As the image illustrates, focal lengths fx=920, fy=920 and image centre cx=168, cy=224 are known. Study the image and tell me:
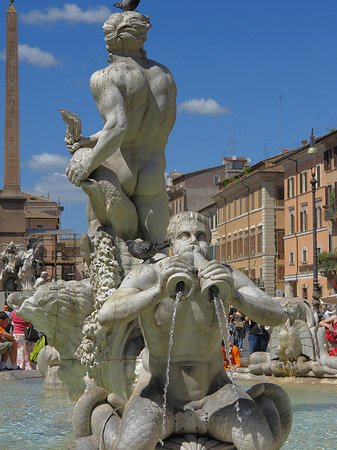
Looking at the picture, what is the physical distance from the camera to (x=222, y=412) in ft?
13.9

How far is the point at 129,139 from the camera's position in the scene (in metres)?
7.22

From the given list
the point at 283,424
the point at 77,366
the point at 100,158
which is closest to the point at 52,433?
the point at 77,366

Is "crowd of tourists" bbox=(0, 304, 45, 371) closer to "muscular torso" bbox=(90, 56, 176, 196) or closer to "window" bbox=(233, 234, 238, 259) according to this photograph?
"muscular torso" bbox=(90, 56, 176, 196)

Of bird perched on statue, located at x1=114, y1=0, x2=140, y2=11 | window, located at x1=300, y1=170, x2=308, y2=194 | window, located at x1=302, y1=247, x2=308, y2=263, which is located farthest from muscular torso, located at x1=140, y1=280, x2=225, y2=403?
window, located at x1=300, y1=170, x2=308, y2=194

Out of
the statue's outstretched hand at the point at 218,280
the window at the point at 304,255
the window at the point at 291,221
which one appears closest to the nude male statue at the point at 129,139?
the statue's outstretched hand at the point at 218,280

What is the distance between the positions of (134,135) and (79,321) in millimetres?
1514

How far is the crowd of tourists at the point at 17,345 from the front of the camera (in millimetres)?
13180

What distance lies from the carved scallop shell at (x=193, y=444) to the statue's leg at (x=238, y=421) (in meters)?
0.03

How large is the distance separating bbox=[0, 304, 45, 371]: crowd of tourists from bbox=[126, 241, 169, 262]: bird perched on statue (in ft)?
21.0

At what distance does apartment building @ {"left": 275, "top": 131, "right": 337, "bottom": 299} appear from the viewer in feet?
195

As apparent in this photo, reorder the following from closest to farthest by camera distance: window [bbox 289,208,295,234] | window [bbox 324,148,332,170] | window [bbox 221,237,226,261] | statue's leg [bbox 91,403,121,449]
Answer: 1. statue's leg [bbox 91,403,121,449]
2. window [bbox 324,148,332,170]
3. window [bbox 289,208,295,234]
4. window [bbox 221,237,226,261]

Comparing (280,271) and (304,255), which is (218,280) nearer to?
(304,255)

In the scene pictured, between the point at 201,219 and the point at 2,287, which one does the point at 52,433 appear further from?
the point at 2,287

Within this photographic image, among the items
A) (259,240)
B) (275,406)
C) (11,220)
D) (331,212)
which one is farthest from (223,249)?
(275,406)
